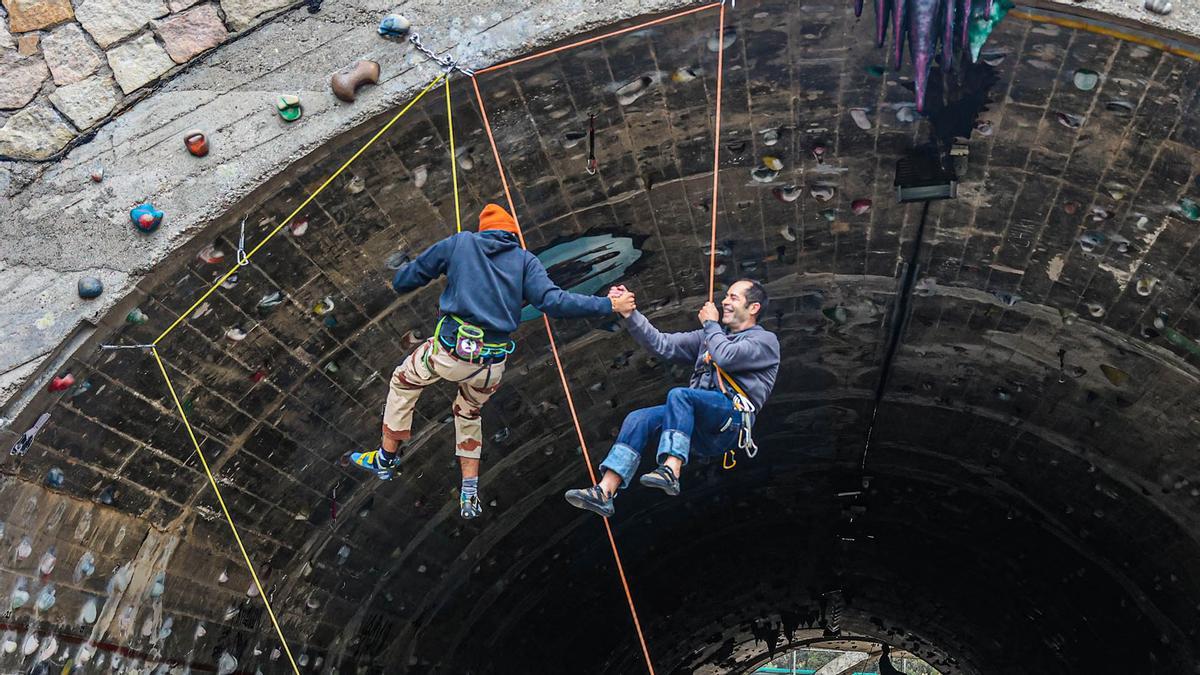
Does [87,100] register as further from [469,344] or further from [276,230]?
[469,344]

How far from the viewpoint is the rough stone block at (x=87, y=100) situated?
786 centimetres

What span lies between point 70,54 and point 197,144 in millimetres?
1136

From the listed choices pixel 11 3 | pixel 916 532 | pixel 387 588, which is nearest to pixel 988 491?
pixel 916 532

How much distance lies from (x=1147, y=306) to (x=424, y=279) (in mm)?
5675

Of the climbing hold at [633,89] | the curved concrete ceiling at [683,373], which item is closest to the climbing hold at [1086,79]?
the curved concrete ceiling at [683,373]

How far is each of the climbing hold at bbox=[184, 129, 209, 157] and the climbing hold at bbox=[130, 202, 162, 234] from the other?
0.44 metres

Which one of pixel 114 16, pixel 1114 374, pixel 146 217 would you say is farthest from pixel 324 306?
pixel 1114 374

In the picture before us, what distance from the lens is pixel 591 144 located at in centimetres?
868

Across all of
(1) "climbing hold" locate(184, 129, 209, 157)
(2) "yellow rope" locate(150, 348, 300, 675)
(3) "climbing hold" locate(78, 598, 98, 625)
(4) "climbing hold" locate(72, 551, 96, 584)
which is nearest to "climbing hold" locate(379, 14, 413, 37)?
(1) "climbing hold" locate(184, 129, 209, 157)

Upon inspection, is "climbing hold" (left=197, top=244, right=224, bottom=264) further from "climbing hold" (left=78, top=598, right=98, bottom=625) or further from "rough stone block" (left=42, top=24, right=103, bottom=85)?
"climbing hold" (left=78, top=598, right=98, bottom=625)

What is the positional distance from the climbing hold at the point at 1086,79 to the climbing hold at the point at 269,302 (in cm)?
559

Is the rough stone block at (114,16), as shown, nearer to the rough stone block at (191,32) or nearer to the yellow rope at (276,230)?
the rough stone block at (191,32)

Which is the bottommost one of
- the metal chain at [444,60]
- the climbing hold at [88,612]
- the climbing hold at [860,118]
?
the climbing hold at [88,612]

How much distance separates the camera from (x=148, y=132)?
782 cm
